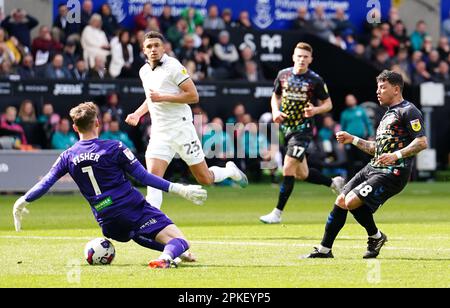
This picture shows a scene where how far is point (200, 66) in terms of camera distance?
29.0 meters

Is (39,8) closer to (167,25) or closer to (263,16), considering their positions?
(167,25)

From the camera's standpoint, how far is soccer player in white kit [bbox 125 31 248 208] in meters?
14.1

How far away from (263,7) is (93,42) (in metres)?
7.49

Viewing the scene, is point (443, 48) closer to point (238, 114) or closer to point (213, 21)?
point (213, 21)

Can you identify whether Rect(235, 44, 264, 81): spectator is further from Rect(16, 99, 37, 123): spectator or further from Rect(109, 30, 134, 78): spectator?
Rect(16, 99, 37, 123): spectator

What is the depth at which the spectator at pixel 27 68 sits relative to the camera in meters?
26.6

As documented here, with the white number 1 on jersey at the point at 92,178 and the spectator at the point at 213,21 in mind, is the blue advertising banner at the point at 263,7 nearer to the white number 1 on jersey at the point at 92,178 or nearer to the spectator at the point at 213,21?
the spectator at the point at 213,21

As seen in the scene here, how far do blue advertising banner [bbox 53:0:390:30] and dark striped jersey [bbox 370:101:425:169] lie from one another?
17.8 m

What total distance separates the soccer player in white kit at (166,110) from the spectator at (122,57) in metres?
13.2

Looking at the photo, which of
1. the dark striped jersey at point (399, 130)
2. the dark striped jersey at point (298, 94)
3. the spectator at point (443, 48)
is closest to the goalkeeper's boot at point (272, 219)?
the dark striped jersey at point (298, 94)

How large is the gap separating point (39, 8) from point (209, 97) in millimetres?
4932

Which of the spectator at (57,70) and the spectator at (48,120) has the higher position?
the spectator at (57,70)

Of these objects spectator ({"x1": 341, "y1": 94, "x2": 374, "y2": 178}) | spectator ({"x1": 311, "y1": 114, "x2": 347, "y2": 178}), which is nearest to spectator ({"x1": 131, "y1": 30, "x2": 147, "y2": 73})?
spectator ({"x1": 311, "y1": 114, "x2": 347, "y2": 178})
